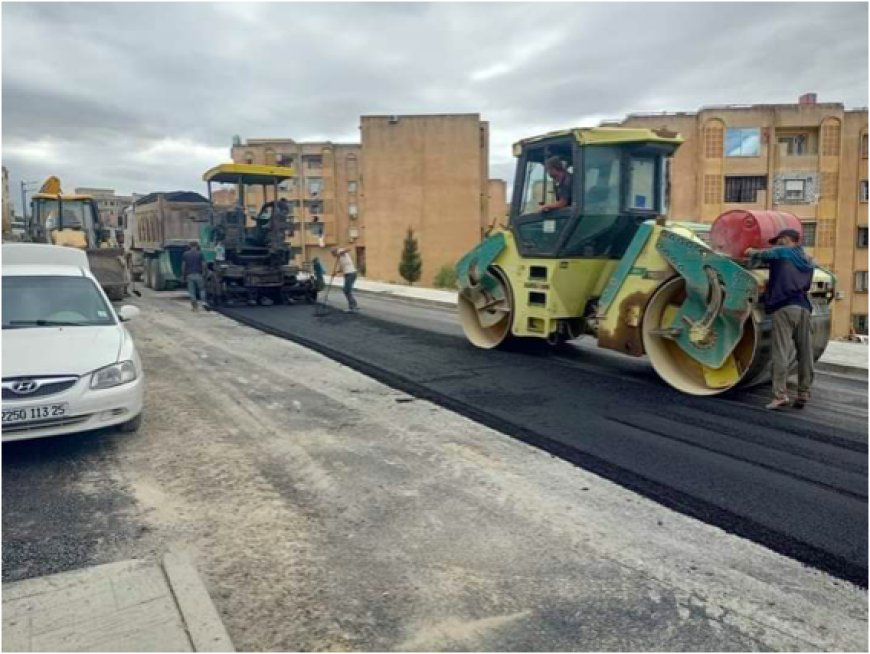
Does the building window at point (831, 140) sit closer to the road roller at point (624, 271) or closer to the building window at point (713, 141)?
the building window at point (713, 141)

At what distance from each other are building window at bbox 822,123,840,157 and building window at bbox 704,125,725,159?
542cm

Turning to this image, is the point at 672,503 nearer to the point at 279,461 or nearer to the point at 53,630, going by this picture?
the point at 279,461

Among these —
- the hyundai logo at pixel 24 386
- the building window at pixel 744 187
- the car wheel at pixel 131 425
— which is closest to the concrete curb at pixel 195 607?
the hyundai logo at pixel 24 386

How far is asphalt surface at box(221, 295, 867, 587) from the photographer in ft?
13.4

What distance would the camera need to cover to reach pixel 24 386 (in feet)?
15.7

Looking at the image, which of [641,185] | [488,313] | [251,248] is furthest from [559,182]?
[251,248]

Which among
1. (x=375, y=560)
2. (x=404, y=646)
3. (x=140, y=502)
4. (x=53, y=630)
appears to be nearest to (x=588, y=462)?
(x=375, y=560)

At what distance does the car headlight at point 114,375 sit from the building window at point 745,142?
3824cm

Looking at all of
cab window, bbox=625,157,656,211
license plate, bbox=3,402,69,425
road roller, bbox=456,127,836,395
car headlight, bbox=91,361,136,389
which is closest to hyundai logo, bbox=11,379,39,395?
license plate, bbox=3,402,69,425

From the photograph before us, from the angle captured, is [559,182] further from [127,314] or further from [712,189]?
[712,189]

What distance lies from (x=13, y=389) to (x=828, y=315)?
7.54 meters

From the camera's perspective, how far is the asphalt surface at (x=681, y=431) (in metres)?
4.09

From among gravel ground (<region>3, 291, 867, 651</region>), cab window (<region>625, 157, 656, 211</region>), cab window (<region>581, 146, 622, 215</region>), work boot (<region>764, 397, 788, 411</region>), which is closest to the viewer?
gravel ground (<region>3, 291, 867, 651</region>)

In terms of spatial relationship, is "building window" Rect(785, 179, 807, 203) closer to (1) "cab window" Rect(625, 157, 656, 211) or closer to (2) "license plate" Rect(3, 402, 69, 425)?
(1) "cab window" Rect(625, 157, 656, 211)
